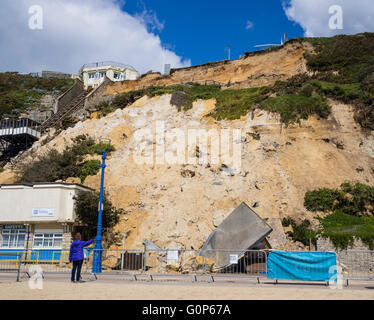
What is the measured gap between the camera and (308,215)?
869 inches

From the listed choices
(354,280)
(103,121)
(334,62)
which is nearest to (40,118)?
(103,121)

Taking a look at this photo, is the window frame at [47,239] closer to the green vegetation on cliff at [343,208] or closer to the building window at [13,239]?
the building window at [13,239]

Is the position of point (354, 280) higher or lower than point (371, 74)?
lower

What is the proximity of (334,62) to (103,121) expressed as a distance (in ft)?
78.0

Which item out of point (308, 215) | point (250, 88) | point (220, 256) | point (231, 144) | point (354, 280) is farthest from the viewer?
point (250, 88)

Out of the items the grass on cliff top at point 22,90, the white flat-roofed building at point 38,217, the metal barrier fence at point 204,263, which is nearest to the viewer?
the metal barrier fence at point 204,263

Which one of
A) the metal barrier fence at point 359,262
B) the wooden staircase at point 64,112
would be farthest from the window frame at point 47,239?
the wooden staircase at point 64,112

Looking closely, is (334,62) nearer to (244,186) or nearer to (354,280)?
(244,186)

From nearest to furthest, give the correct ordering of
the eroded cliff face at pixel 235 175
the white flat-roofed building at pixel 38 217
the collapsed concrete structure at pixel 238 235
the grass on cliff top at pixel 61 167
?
the collapsed concrete structure at pixel 238 235 < the eroded cliff face at pixel 235 175 < the white flat-roofed building at pixel 38 217 < the grass on cliff top at pixel 61 167

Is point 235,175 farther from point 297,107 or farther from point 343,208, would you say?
point 297,107

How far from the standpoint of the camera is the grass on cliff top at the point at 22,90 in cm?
4894

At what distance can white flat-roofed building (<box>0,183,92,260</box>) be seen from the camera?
2274cm

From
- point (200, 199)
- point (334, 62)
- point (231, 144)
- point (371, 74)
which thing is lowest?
point (200, 199)

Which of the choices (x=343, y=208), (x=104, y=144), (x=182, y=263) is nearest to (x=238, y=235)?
(x=182, y=263)
